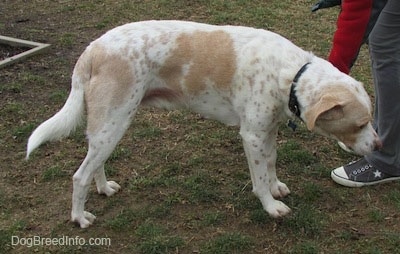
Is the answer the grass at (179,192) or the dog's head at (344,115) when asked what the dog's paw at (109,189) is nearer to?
the grass at (179,192)

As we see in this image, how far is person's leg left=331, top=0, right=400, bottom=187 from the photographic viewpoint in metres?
3.76

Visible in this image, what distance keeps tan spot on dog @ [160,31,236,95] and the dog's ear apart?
0.59 metres

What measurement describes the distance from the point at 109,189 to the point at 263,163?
1130mm

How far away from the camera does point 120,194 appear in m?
4.14

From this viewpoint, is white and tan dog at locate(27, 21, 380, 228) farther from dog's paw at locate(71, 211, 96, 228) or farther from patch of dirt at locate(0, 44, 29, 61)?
patch of dirt at locate(0, 44, 29, 61)

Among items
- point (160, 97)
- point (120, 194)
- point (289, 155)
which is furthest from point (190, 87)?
point (289, 155)

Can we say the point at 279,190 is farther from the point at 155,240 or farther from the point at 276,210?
the point at 155,240

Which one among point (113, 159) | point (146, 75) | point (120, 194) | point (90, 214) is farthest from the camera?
point (113, 159)

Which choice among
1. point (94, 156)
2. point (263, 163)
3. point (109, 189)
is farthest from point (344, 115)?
point (109, 189)

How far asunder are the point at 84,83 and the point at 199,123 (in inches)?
66.5

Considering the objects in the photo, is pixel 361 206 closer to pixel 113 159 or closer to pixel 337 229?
pixel 337 229

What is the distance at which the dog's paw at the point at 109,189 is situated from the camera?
13.4ft
